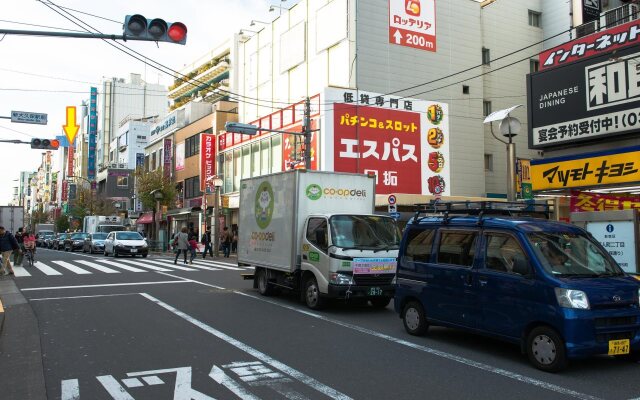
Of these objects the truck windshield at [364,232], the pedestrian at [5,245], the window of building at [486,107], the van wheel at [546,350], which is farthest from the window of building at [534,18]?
the van wheel at [546,350]

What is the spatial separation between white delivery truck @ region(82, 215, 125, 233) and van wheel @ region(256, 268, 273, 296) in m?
30.6

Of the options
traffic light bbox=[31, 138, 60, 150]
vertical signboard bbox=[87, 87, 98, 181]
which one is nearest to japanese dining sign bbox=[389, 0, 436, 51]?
traffic light bbox=[31, 138, 60, 150]

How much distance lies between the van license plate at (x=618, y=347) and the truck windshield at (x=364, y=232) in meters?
5.40

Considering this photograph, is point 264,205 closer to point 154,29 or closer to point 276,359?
point 154,29

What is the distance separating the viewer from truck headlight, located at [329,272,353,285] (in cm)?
1071

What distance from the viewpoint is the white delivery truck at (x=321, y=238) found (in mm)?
10875

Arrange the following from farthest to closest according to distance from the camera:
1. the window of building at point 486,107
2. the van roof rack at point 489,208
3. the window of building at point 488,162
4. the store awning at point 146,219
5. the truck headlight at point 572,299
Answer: the store awning at point 146,219 → the window of building at point 488,162 → the window of building at point 486,107 → the van roof rack at point 489,208 → the truck headlight at point 572,299

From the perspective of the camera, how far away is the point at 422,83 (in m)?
34.7

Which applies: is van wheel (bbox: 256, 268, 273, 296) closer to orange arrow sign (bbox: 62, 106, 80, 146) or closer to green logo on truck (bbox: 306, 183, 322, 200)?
green logo on truck (bbox: 306, 183, 322, 200)

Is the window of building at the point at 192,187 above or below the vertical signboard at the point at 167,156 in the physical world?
below

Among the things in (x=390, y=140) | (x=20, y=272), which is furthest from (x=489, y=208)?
(x=390, y=140)

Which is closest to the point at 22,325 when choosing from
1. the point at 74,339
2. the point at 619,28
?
the point at 74,339

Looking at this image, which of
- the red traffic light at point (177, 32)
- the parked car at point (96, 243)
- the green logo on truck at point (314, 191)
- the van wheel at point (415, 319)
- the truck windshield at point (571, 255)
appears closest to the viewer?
the truck windshield at point (571, 255)

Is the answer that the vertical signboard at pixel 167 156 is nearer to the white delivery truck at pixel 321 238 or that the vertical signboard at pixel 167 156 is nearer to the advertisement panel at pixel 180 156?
the advertisement panel at pixel 180 156
